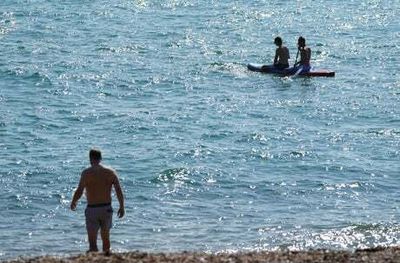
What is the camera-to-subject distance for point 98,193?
53.4 ft

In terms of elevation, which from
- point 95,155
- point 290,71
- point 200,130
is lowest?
point 200,130

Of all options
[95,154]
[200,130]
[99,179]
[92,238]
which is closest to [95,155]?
[95,154]

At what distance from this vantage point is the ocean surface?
2138 centimetres

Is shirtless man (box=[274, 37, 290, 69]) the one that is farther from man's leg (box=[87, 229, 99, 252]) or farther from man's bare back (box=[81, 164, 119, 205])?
man's bare back (box=[81, 164, 119, 205])

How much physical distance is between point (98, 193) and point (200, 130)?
1338 centimetres

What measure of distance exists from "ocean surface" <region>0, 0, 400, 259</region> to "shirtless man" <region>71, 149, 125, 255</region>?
11.3 feet

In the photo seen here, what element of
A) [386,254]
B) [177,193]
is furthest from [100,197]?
[177,193]

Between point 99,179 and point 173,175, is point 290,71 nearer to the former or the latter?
point 173,175

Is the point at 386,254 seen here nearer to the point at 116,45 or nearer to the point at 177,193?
the point at 177,193

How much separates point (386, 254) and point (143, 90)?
19179mm

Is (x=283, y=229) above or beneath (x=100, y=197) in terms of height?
beneath

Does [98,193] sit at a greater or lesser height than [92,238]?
greater

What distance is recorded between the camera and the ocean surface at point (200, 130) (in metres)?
21.4

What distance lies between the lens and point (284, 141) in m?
28.4
